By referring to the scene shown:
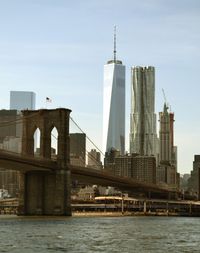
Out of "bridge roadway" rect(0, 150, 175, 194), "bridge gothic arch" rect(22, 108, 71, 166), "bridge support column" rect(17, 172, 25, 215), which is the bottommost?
"bridge support column" rect(17, 172, 25, 215)

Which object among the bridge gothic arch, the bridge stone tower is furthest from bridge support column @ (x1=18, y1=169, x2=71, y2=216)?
the bridge gothic arch

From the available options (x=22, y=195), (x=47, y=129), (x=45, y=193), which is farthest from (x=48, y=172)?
(x=47, y=129)

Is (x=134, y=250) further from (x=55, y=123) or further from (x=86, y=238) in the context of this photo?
(x=55, y=123)

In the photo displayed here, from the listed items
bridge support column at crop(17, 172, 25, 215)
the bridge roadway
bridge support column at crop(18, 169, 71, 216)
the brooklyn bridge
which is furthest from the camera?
bridge support column at crop(17, 172, 25, 215)

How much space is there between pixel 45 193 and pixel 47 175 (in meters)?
3.32

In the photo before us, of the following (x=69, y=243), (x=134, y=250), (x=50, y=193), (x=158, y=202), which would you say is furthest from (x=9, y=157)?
(x=158, y=202)

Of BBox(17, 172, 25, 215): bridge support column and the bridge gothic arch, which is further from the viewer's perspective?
BBox(17, 172, 25, 215): bridge support column

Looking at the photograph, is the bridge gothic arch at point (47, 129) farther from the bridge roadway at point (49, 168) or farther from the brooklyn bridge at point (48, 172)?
the bridge roadway at point (49, 168)

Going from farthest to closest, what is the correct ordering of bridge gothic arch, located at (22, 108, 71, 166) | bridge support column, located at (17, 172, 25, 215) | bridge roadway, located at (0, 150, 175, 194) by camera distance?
1. bridge support column, located at (17, 172, 25, 215)
2. bridge gothic arch, located at (22, 108, 71, 166)
3. bridge roadway, located at (0, 150, 175, 194)

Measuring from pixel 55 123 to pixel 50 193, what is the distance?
1038 centimetres

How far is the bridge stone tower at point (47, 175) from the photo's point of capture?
4001 inches

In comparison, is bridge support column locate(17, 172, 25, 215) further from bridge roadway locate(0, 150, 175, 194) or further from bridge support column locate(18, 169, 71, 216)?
bridge roadway locate(0, 150, 175, 194)

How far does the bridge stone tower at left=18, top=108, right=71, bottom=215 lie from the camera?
333 feet

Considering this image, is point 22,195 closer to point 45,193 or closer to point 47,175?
point 45,193
